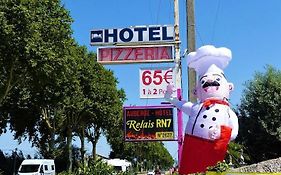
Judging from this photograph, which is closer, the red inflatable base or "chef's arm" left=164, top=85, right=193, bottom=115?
the red inflatable base

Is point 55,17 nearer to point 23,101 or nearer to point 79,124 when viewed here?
point 23,101

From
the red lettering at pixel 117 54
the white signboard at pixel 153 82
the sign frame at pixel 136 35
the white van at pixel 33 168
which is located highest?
the sign frame at pixel 136 35

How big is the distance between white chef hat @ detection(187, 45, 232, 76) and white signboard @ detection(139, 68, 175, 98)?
9.25ft

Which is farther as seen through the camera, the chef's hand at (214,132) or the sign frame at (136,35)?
the sign frame at (136,35)

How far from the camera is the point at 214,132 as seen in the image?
10.8 m

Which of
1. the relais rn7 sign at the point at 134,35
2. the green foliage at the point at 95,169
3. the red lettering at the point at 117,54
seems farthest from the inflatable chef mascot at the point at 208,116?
the green foliage at the point at 95,169

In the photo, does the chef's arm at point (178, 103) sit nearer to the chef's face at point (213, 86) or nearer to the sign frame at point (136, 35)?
the chef's face at point (213, 86)

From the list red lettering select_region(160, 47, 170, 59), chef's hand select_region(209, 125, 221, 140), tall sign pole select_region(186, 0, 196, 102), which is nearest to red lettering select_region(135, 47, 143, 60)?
red lettering select_region(160, 47, 170, 59)

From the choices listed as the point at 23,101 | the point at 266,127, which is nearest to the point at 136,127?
the point at 266,127

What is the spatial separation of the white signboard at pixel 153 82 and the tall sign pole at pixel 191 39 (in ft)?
5.16

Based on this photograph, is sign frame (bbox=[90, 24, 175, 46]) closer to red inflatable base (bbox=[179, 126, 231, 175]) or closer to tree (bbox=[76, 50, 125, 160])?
red inflatable base (bbox=[179, 126, 231, 175])

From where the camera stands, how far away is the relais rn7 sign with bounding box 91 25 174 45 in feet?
47.7

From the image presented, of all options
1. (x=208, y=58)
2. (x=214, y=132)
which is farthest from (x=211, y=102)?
(x=208, y=58)

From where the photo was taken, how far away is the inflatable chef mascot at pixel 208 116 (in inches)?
430
